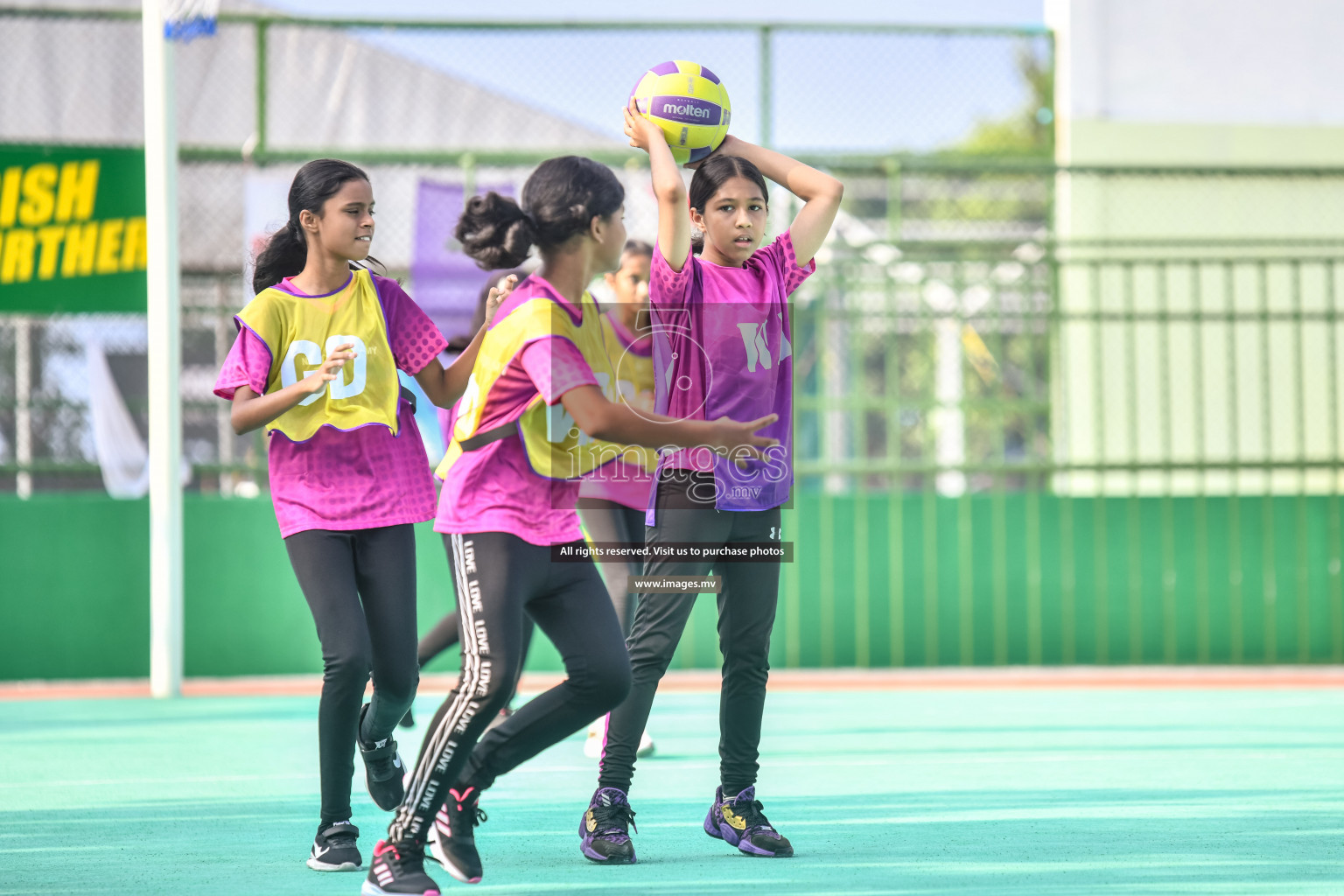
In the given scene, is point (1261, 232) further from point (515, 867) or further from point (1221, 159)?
point (515, 867)

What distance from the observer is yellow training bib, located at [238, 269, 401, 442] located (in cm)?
420

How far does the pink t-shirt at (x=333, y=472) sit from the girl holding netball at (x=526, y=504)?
447 millimetres

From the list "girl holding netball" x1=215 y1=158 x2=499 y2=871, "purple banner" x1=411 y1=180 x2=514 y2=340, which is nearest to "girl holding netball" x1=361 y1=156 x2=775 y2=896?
"girl holding netball" x1=215 y1=158 x2=499 y2=871

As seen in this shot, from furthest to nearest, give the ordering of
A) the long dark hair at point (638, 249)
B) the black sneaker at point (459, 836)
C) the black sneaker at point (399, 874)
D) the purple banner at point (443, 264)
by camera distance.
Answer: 1. the purple banner at point (443, 264)
2. the long dark hair at point (638, 249)
3. the black sneaker at point (459, 836)
4. the black sneaker at point (399, 874)

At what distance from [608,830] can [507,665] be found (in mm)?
772

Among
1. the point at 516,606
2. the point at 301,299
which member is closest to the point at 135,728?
the point at 301,299

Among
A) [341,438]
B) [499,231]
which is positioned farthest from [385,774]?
[499,231]

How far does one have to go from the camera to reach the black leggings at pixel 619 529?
19.0 ft

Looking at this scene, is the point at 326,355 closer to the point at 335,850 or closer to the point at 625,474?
the point at 335,850

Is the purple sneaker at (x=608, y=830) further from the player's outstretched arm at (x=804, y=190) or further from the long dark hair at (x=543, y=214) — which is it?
the player's outstretched arm at (x=804, y=190)

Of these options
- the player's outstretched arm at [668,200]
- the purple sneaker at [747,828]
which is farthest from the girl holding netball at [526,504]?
the purple sneaker at [747,828]

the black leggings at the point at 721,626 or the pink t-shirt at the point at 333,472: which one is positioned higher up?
the pink t-shirt at the point at 333,472

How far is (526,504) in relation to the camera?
3.74 meters

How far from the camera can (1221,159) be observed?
1261cm
